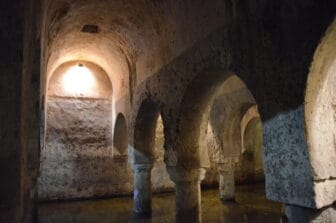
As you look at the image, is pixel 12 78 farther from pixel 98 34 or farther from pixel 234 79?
pixel 234 79

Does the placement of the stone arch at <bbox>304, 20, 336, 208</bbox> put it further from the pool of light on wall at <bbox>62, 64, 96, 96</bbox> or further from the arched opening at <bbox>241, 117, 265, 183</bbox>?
the arched opening at <bbox>241, 117, 265, 183</bbox>

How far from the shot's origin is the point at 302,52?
2.24 meters

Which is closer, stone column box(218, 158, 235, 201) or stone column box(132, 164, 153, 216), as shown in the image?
stone column box(132, 164, 153, 216)

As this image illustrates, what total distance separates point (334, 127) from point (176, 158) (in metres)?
2.44

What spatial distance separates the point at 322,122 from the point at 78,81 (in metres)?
8.08

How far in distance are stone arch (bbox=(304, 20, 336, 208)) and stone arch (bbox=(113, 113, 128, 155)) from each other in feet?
22.9

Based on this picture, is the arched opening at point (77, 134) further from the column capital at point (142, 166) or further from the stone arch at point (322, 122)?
the stone arch at point (322, 122)

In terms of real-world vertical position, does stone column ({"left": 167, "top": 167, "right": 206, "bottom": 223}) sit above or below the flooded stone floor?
above

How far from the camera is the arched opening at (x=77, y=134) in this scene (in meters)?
8.70

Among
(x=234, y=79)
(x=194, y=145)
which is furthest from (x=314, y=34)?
(x=234, y=79)

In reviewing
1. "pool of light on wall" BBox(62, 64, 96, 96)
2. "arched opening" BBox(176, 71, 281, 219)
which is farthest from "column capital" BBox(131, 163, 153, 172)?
"pool of light on wall" BBox(62, 64, 96, 96)

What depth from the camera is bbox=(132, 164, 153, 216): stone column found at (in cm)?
661

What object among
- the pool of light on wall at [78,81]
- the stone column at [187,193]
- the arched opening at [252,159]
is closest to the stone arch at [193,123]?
the stone column at [187,193]

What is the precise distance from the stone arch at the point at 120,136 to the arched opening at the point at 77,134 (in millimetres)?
240
